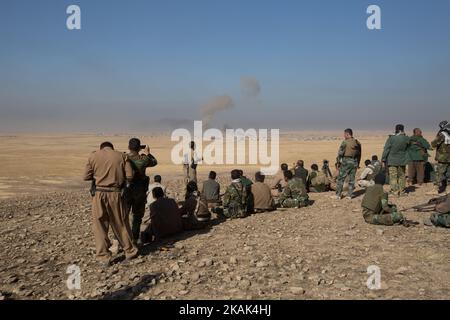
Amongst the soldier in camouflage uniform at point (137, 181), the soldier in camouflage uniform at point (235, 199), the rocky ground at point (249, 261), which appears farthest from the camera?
the soldier in camouflage uniform at point (235, 199)

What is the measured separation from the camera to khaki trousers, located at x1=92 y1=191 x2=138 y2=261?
592cm

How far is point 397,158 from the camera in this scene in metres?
10.3

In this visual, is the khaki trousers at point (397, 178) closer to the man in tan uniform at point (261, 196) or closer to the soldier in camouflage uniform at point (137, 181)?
the man in tan uniform at point (261, 196)

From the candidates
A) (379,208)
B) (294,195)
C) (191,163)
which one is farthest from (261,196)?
(191,163)

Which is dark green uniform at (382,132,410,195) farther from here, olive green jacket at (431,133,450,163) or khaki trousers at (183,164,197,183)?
khaki trousers at (183,164,197,183)

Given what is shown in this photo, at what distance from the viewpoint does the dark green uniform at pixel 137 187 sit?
6492 millimetres

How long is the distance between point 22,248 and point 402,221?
720 cm

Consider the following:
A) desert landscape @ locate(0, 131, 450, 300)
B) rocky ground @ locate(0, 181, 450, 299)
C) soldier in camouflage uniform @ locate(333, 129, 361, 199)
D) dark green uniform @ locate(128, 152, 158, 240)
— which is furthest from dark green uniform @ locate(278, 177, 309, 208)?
dark green uniform @ locate(128, 152, 158, 240)

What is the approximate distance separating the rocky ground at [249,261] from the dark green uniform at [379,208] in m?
0.20

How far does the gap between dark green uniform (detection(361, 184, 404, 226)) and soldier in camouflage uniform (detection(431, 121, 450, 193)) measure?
3.67 meters

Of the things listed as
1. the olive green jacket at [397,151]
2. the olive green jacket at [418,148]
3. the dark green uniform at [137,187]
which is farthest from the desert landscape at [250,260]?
the olive green jacket at [418,148]

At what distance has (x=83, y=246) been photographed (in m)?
7.10

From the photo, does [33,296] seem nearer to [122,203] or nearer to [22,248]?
[122,203]

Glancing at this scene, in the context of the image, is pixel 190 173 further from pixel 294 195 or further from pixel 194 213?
pixel 194 213
